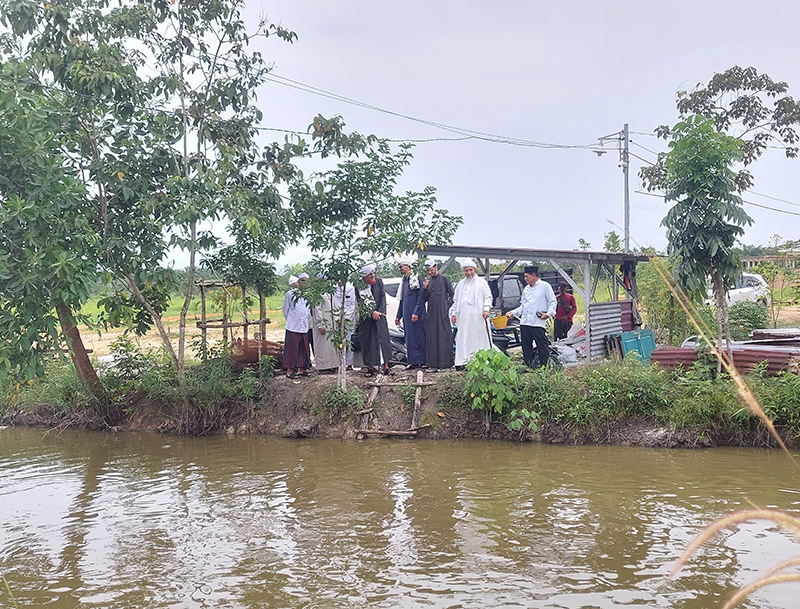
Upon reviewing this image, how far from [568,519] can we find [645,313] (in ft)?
35.6

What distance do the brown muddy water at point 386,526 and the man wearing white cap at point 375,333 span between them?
6.91 ft

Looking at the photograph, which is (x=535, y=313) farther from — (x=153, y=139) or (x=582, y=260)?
(x=153, y=139)

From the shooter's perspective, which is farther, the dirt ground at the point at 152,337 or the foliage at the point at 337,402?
the dirt ground at the point at 152,337

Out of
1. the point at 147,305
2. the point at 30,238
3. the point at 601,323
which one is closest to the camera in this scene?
the point at 30,238

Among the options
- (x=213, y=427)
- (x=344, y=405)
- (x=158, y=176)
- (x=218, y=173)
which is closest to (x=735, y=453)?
(x=344, y=405)

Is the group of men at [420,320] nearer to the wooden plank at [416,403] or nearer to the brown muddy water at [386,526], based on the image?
the wooden plank at [416,403]

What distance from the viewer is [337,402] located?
1055 centimetres

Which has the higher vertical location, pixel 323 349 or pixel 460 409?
pixel 323 349

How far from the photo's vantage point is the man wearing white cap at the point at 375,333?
11.5m

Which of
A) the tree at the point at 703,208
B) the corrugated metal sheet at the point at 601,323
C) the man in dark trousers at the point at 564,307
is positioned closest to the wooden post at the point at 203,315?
the man in dark trousers at the point at 564,307

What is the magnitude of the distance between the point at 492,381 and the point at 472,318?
168 cm

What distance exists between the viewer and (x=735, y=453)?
8820mm

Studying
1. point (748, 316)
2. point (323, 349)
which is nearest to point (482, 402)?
point (323, 349)

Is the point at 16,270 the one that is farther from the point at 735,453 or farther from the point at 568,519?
the point at 735,453
